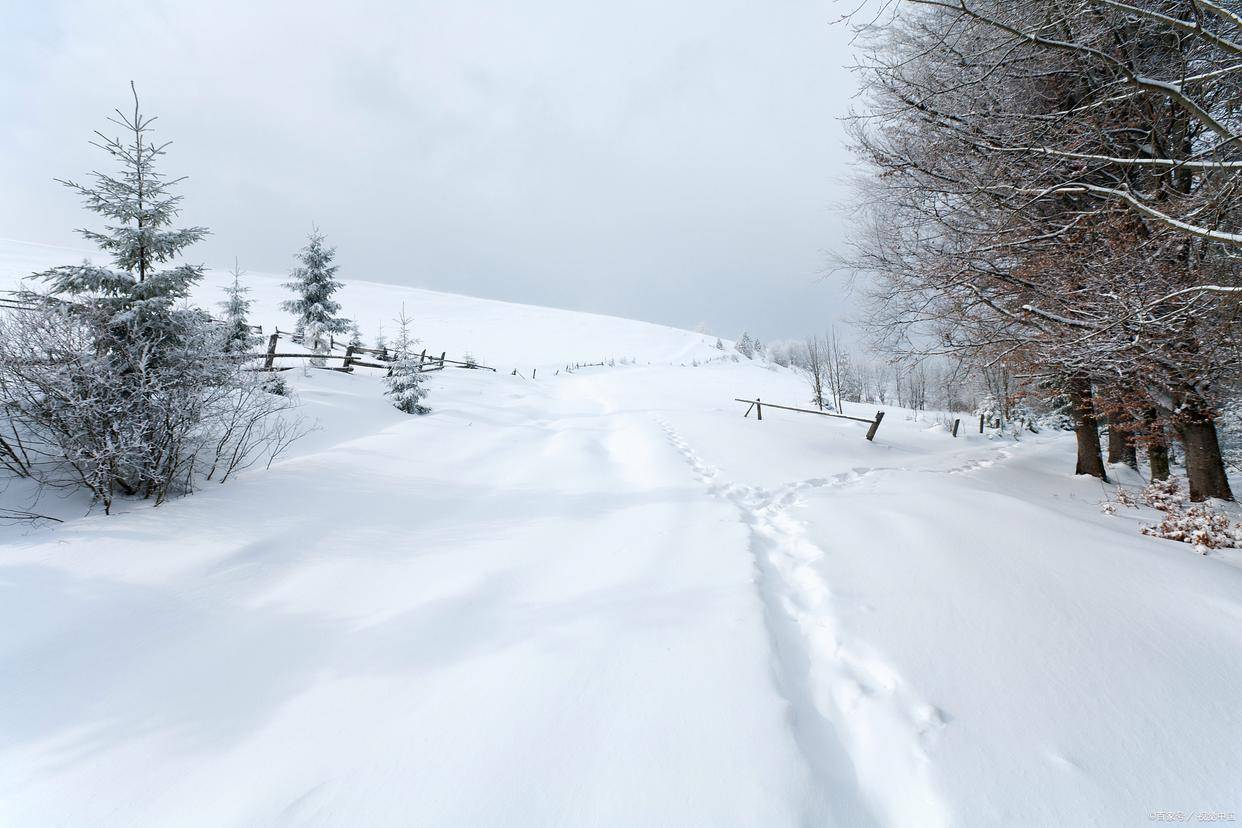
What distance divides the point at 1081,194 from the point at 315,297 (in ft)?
82.2

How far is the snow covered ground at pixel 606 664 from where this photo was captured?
181cm

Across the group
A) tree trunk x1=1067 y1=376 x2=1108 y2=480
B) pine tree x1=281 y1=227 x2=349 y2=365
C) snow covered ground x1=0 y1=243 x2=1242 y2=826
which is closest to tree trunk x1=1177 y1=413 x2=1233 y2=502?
tree trunk x1=1067 y1=376 x2=1108 y2=480

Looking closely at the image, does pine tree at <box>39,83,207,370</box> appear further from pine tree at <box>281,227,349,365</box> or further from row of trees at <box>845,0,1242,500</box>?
pine tree at <box>281,227,349,365</box>

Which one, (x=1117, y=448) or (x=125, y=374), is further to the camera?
(x=1117, y=448)

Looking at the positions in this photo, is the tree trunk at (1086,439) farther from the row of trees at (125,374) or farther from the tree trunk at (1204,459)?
the row of trees at (125,374)

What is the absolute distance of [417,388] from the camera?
11.4 meters

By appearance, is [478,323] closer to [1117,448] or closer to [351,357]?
[351,357]

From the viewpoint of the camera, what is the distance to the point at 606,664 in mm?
2525

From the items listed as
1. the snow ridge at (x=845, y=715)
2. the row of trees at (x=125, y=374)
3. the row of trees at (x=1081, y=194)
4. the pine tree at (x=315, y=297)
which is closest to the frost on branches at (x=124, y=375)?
the row of trees at (x=125, y=374)

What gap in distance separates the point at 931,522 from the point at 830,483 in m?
2.22

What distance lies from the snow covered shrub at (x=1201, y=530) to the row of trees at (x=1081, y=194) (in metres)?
1.54

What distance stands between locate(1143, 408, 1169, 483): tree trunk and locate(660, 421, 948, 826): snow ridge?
762 cm

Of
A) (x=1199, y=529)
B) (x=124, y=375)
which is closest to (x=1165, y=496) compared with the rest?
(x=1199, y=529)

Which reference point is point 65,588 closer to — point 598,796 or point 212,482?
point 212,482
